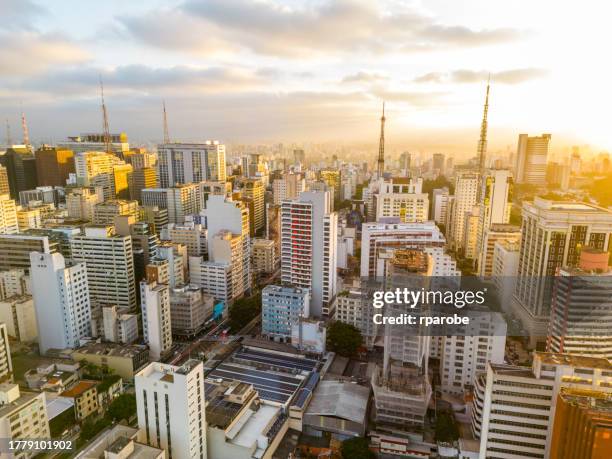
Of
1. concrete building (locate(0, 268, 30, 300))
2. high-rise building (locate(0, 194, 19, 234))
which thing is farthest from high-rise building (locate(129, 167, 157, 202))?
concrete building (locate(0, 268, 30, 300))

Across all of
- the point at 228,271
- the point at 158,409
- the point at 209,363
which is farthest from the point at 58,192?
the point at 158,409

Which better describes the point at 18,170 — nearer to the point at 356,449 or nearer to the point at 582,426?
the point at 356,449

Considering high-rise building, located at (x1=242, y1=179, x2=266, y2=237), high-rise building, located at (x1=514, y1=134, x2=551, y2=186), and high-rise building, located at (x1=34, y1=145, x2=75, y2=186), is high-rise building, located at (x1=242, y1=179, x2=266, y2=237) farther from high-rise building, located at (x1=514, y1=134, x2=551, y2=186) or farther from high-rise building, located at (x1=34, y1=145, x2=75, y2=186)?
high-rise building, located at (x1=514, y1=134, x2=551, y2=186)

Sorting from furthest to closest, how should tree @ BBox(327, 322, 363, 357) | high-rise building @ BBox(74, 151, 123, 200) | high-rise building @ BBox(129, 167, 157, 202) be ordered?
high-rise building @ BBox(129, 167, 157, 202)
high-rise building @ BBox(74, 151, 123, 200)
tree @ BBox(327, 322, 363, 357)

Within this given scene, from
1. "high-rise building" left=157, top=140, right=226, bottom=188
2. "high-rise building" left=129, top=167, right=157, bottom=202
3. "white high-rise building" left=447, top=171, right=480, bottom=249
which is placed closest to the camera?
"white high-rise building" left=447, top=171, right=480, bottom=249

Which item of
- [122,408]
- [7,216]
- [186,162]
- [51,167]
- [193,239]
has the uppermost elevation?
[186,162]

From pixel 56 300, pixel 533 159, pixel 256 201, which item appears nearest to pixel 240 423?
pixel 56 300

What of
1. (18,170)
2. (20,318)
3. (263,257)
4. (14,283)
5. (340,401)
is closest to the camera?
(340,401)
